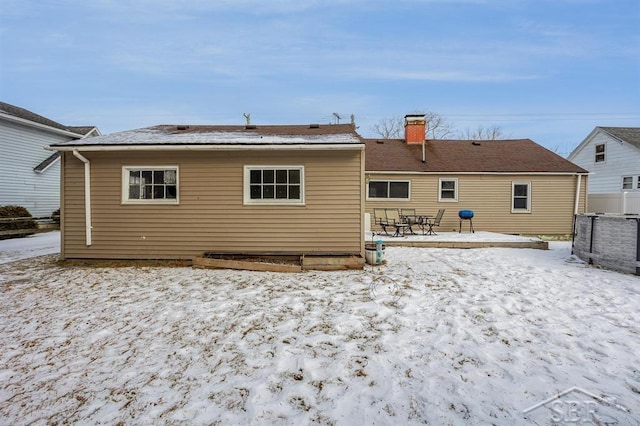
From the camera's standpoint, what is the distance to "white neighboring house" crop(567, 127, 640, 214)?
1556 centimetres

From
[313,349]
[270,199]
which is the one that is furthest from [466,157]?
[313,349]

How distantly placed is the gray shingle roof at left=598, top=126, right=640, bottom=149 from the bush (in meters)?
28.9

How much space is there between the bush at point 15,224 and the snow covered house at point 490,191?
13648 mm

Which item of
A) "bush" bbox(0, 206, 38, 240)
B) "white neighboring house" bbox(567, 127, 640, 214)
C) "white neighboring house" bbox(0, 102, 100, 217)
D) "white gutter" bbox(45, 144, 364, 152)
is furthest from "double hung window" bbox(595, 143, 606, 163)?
"white neighboring house" bbox(0, 102, 100, 217)

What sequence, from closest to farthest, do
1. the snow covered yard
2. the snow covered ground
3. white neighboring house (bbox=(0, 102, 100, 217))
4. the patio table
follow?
the snow covered yard
the snow covered ground
the patio table
white neighboring house (bbox=(0, 102, 100, 217))

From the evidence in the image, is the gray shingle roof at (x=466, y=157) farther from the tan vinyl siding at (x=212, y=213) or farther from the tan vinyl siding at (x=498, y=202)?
the tan vinyl siding at (x=212, y=213)

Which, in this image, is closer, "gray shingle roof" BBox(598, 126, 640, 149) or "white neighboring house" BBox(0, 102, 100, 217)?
"white neighboring house" BBox(0, 102, 100, 217)

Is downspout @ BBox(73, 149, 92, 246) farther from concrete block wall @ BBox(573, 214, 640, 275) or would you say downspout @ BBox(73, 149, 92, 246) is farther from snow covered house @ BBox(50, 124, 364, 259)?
concrete block wall @ BBox(573, 214, 640, 275)

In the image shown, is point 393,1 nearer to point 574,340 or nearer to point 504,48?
point 504,48

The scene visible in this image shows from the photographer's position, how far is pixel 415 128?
15773 mm

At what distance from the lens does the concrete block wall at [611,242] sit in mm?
6516

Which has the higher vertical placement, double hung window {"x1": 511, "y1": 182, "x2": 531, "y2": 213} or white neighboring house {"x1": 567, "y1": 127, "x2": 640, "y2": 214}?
white neighboring house {"x1": 567, "y1": 127, "x2": 640, "y2": 214}

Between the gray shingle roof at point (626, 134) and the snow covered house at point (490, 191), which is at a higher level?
the gray shingle roof at point (626, 134)

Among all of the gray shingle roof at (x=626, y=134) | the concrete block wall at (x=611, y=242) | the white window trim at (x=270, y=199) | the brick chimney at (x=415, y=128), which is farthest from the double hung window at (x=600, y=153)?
the white window trim at (x=270, y=199)
